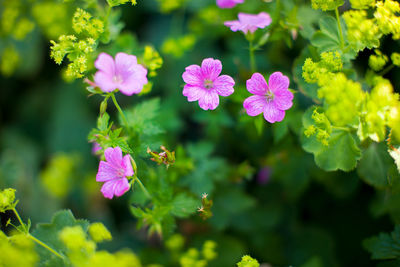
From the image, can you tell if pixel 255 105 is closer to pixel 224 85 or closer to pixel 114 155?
Answer: pixel 224 85

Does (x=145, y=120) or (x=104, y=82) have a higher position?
(x=104, y=82)

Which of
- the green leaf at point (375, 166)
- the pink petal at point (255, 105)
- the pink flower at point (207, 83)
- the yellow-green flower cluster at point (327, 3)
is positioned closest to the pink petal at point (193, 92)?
the pink flower at point (207, 83)

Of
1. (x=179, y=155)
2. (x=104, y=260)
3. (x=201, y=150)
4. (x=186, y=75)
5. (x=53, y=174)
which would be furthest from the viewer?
(x=53, y=174)

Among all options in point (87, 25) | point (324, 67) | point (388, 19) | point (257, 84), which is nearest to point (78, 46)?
point (87, 25)

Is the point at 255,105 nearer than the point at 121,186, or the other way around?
the point at 121,186

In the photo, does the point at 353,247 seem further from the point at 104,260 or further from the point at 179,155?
the point at 104,260

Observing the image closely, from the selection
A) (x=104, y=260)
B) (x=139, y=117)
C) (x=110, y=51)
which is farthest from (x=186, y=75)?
(x=104, y=260)
